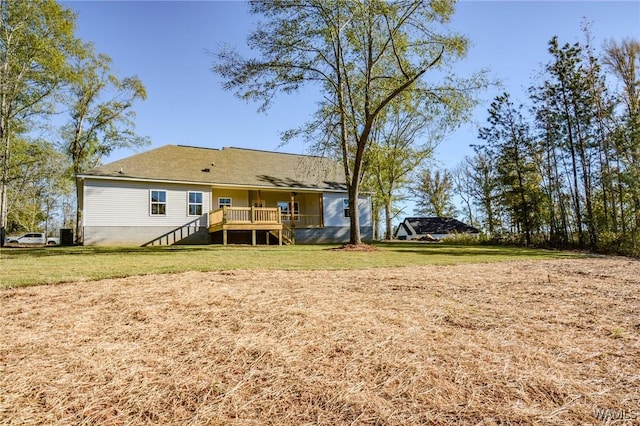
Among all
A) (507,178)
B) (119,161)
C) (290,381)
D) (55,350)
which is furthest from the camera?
(507,178)

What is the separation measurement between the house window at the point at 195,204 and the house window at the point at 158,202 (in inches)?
46.3

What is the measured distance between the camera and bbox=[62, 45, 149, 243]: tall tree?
69.1ft

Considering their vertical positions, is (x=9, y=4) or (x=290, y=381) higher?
(x=9, y=4)

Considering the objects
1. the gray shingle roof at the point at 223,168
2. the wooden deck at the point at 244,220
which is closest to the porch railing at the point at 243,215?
the wooden deck at the point at 244,220

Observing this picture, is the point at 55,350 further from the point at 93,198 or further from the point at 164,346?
the point at 93,198

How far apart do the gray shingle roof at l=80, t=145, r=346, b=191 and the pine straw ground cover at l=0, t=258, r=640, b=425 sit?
38.5 feet

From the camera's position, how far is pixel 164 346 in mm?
2604

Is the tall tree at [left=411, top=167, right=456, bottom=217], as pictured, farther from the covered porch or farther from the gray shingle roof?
the covered porch

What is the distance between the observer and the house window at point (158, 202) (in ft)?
54.3

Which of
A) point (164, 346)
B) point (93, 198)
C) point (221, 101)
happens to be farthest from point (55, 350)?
point (93, 198)

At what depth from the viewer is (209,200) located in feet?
59.2

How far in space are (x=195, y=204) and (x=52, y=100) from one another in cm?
993

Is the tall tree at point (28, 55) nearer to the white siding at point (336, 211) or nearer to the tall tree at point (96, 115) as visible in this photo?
the tall tree at point (96, 115)

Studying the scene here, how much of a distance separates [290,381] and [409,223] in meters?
34.5
